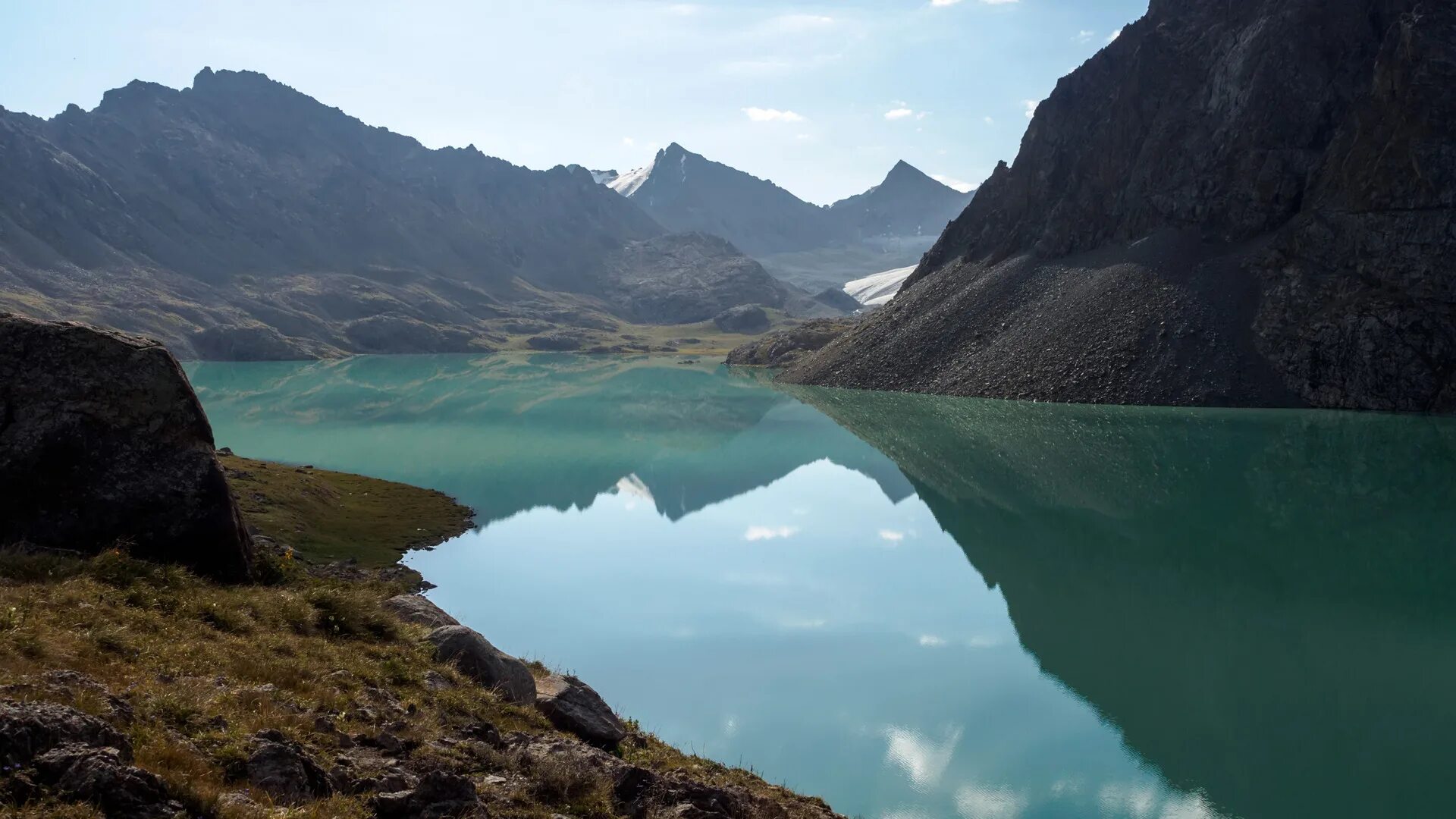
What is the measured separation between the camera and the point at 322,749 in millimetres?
11297

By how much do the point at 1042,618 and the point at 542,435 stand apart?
210 feet

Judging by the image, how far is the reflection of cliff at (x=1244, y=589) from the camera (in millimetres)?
20031

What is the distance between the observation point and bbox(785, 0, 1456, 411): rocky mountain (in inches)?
3558

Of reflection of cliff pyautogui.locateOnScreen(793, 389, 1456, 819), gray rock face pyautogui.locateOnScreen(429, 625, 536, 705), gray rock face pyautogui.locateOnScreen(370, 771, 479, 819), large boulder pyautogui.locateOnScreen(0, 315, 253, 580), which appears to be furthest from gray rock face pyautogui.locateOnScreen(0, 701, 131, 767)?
reflection of cliff pyautogui.locateOnScreen(793, 389, 1456, 819)

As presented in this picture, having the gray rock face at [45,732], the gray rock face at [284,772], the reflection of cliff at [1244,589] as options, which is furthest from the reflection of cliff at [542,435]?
the gray rock face at [45,732]

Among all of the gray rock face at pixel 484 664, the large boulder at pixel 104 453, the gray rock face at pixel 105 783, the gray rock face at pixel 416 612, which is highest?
the large boulder at pixel 104 453

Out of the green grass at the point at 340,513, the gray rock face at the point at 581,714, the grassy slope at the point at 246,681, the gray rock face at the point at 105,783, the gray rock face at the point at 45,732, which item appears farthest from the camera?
the green grass at the point at 340,513

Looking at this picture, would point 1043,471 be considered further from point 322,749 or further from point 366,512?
point 322,749

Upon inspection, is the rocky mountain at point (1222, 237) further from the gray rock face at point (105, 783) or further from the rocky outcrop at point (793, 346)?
the gray rock face at point (105, 783)

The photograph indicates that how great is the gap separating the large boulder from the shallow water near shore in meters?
11.1

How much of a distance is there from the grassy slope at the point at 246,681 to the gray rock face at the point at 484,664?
1.45 ft

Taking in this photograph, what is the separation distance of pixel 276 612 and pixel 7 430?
548 centimetres

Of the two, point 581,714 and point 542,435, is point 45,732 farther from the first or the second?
point 542,435

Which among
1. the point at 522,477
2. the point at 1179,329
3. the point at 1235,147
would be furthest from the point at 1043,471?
the point at 1235,147
